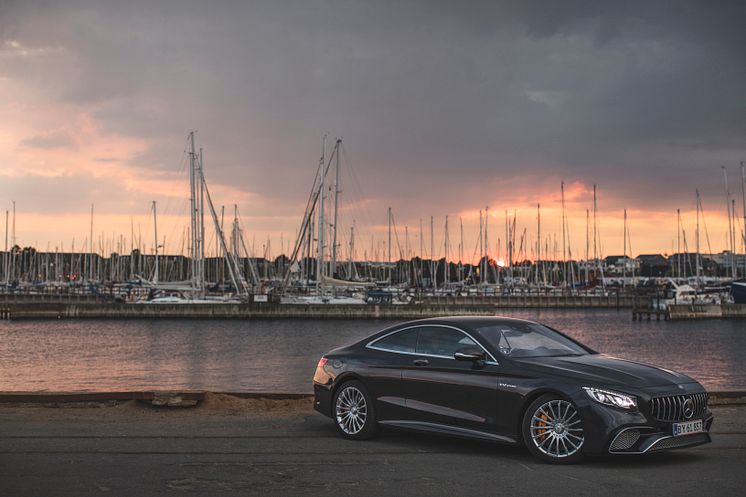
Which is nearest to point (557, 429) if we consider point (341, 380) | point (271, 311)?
point (341, 380)

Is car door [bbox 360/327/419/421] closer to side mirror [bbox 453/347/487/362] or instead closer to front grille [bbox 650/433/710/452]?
side mirror [bbox 453/347/487/362]

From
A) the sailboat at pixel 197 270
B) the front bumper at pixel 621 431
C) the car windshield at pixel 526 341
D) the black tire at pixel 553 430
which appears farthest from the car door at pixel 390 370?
the sailboat at pixel 197 270

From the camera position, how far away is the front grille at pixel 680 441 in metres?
9.88

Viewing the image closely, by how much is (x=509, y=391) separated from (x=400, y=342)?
2078mm

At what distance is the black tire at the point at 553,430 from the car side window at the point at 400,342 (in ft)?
7.05

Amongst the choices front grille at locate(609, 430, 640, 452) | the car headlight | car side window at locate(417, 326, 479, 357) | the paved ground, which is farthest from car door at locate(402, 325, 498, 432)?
front grille at locate(609, 430, 640, 452)

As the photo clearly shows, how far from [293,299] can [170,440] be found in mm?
86646

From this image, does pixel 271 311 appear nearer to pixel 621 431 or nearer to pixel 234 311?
pixel 234 311

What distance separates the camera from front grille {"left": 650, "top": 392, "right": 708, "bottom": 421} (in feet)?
32.6

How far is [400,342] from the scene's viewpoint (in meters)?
12.2

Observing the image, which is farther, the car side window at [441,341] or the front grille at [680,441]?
the car side window at [441,341]

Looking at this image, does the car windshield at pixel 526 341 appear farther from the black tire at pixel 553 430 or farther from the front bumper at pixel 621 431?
the front bumper at pixel 621 431

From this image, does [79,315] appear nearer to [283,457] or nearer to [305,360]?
Answer: [305,360]

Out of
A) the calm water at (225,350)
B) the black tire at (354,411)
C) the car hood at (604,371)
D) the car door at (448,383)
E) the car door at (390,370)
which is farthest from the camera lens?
the calm water at (225,350)
